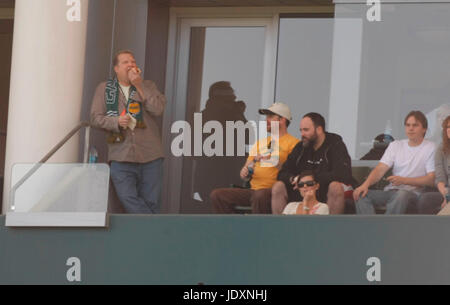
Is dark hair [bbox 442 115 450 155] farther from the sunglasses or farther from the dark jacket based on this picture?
the sunglasses

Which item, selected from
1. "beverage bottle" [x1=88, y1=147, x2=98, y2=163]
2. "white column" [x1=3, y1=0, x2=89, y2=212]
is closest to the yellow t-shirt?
"beverage bottle" [x1=88, y1=147, x2=98, y2=163]

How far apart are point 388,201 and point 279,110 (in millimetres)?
1177

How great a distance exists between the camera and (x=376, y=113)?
6.29 m

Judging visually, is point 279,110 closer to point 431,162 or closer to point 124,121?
→ point 124,121

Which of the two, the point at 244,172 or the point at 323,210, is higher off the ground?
the point at 244,172

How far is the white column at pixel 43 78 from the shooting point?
6.30 meters

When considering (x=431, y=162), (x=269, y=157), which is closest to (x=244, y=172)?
(x=269, y=157)

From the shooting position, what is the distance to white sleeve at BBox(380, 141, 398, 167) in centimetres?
561

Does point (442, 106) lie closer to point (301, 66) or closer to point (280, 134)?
point (280, 134)

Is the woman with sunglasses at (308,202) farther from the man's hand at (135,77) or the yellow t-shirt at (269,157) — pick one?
the man's hand at (135,77)

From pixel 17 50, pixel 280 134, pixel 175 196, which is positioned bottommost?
pixel 175 196

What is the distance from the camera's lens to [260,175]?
19.4 feet
